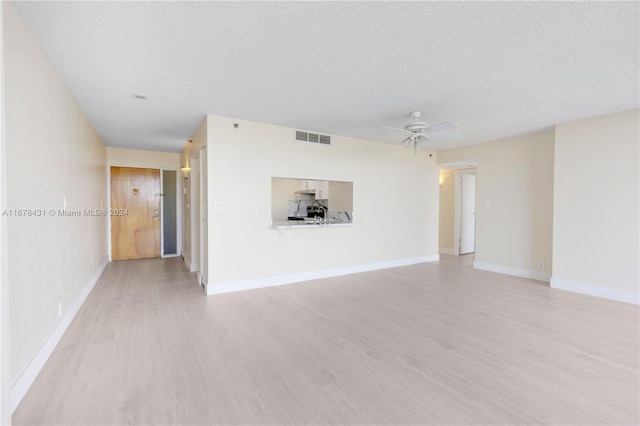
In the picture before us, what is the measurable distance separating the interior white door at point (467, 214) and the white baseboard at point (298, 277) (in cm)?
204

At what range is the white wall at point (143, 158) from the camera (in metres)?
6.47

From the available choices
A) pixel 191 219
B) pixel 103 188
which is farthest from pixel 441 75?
pixel 103 188

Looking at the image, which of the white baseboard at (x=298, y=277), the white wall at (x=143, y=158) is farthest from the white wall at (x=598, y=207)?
the white wall at (x=143, y=158)

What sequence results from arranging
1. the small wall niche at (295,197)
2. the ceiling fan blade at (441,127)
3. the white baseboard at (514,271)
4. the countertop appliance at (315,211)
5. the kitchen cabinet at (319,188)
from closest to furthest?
the ceiling fan blade at (441,127) < the white baseboard at (514,271) < the kitchen cabinet at (319,188) < the small wall niche at (295,197) < the countertop appliance at (315,211)

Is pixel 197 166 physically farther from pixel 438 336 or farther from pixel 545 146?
pixel 545 146

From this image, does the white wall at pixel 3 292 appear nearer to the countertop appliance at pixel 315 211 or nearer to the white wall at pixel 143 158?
the countertop appliance at pixel 315 211

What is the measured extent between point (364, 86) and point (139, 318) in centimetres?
352

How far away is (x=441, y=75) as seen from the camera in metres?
2.81

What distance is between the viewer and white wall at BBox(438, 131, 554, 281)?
498 cm

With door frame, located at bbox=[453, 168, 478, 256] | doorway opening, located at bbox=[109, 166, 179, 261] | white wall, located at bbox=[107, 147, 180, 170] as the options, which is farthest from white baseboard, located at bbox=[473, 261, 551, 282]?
white wall, located at bbox=[107, 147, 180, 170]

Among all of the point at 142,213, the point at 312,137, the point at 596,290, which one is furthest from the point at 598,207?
the point at 142,213

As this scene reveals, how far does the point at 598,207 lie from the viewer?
13.6ft

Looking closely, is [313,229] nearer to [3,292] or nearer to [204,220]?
[204,220]

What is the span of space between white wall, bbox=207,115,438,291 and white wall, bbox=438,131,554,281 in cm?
109
